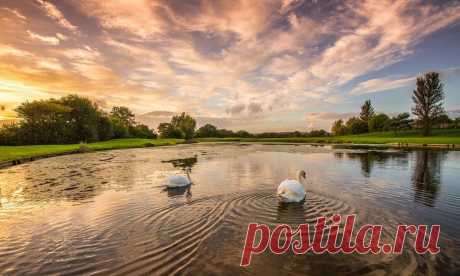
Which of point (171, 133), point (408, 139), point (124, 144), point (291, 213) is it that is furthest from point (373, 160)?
point (171, 133)

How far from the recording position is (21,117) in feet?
198

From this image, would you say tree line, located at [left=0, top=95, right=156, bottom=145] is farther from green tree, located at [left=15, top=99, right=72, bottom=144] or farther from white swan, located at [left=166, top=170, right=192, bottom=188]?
white swan, located at [left=166, top=170, right=192, bottom=188]

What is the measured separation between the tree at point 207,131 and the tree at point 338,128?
75.6m

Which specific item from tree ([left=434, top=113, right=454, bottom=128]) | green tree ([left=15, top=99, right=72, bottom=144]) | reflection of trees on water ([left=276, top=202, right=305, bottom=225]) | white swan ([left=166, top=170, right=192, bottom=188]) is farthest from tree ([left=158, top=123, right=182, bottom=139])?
reflection of trees on water ([left=276, top=202, right=305, bottom=225])

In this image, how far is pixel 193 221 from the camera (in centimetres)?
771

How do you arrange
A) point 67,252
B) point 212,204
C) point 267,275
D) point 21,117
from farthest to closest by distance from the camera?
point 21,117 → point 212,204 → point 67,252 → point 267,275

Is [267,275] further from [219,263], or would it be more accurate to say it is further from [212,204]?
[212,204]

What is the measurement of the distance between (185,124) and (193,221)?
13338 centimetres

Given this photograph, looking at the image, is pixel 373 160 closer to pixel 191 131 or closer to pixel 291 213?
pixel 291 213

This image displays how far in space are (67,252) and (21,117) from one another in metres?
75.3

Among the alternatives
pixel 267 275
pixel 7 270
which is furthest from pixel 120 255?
pixel 267 275

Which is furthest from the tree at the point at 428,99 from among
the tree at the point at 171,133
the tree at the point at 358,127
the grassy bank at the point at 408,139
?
the tree at the point at 171,133

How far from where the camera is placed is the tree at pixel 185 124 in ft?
450

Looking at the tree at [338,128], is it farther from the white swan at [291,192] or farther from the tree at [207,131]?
the white swan at [291,192]
